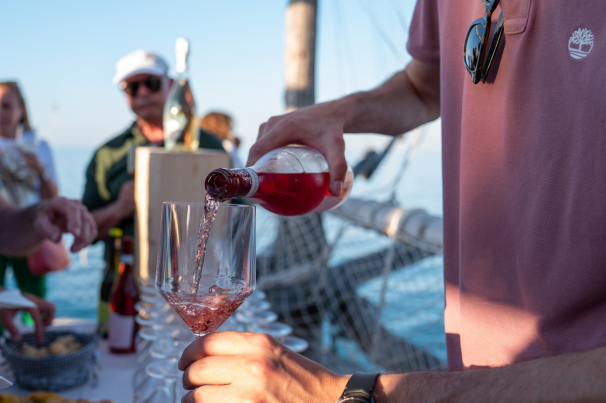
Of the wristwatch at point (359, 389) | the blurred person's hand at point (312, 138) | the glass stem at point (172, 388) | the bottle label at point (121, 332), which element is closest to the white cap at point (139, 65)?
the bottle label at point (121, 332)

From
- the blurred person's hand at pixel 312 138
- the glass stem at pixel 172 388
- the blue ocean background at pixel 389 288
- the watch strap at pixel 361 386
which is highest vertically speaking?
the blurred person's hand at pixel 312 138

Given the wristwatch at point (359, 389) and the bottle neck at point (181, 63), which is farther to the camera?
the bottle neck at point (181, 63)

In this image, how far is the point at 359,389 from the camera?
0.58 m

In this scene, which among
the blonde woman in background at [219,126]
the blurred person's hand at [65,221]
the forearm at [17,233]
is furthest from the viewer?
the blonde woman in background at [219,126]

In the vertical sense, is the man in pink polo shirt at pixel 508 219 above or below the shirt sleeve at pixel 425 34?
below

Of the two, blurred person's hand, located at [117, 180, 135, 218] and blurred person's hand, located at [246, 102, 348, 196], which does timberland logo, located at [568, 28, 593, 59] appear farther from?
blurred person's hand, located at [117, 180, 135, 218]

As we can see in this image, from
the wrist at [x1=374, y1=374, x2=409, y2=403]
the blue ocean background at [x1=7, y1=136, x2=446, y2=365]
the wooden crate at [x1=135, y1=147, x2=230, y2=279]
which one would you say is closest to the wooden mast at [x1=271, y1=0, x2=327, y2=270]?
the blue ocean background at [x1=7, y1=136, x2=446, y2=365]

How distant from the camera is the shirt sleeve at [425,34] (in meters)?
1.11

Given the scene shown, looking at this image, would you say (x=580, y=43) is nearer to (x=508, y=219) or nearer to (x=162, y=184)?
(x=508, y=219)

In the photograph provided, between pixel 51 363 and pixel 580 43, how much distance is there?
123 cm

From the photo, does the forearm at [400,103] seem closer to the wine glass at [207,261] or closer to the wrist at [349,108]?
the wrist at [349,108]

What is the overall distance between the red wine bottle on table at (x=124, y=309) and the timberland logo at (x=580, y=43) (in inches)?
52.5

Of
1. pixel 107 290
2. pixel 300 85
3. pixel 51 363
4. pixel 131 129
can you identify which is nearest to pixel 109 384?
pixel 51 363

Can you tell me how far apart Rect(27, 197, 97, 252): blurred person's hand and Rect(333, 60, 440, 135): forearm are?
83cm
